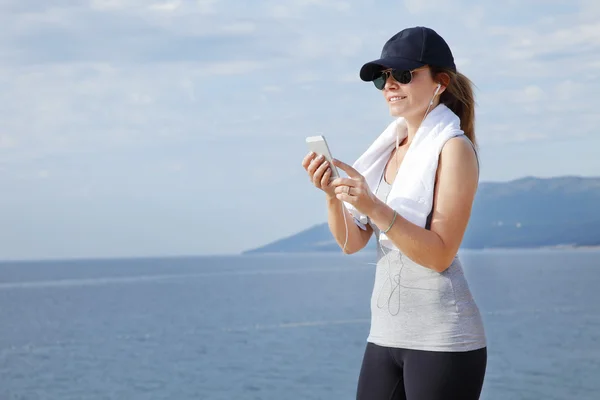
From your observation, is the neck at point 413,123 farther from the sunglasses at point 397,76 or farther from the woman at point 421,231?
the sunglasses at point 397,76

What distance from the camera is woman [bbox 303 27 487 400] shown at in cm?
226

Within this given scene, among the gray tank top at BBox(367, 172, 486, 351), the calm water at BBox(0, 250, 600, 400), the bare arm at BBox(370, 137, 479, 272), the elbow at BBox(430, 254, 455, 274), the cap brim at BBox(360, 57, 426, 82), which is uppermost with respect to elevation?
the cap brim at BBox(360, 57, 426, 82)

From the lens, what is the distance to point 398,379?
7.91 feet

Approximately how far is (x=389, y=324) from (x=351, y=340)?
46310mm

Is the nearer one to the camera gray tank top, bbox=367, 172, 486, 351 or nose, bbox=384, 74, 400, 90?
gray tank top, bbox=367, 172, 486, 351

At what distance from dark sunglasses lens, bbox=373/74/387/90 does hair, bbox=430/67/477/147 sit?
0.49 ft

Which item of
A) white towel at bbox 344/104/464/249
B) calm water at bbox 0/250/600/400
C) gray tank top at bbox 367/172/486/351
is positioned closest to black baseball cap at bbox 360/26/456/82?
white towel at bbox 344/104/464/249

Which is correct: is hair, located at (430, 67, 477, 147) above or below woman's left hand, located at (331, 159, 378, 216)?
above

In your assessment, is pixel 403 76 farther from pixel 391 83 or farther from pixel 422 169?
pixel 422 169

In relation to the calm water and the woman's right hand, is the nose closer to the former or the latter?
the woman's right hand

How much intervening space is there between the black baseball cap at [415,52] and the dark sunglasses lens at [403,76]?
0.08 ft

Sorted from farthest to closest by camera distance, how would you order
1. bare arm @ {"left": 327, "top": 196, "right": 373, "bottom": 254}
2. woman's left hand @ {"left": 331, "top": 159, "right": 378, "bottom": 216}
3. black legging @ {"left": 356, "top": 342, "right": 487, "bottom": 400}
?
bare arm @ {"left": 327, "top": 196, "right": 373, "bottom": 254} → black legging @ {"left": 356, "top": 342, "right": 487, "bottom": 400} → woman's left hand @ {"left": 331, "top": 159, "right": 378, "bottom": 216}

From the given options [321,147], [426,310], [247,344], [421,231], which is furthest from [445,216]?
[247,344]

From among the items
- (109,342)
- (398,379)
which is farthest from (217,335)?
(398,379)
